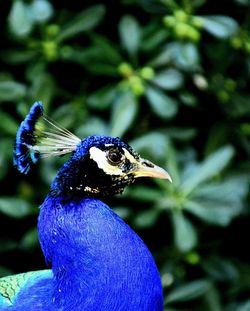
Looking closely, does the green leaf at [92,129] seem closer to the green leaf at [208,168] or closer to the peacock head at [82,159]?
the green leaf at [208,168]

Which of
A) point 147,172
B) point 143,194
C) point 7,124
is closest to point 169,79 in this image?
point 143,194

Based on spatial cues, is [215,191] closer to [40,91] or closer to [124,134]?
[124,134]

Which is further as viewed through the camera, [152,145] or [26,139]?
[152,145]

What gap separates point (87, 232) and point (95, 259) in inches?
1.6

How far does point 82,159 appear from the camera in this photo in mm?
1288

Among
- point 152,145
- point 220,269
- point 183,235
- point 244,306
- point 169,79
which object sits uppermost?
point 169,79

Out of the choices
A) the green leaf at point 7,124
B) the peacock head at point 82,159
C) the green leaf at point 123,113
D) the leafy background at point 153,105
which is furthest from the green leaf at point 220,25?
the peacock head at point 82,159

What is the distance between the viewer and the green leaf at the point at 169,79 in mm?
2051

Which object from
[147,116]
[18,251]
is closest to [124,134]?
[147,116]

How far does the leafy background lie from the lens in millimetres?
2014

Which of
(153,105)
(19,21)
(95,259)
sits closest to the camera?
(95,259)

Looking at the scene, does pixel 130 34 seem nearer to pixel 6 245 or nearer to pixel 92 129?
pixel 92 129

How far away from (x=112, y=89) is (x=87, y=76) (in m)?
0.12

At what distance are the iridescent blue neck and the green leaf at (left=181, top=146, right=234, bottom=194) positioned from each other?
745 mm
